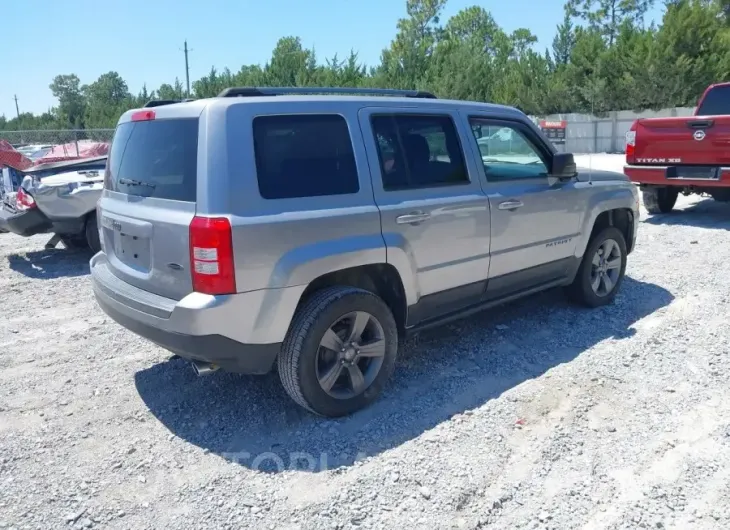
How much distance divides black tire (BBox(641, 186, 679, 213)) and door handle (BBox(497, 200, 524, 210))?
6.33 m

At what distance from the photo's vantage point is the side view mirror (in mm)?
4695

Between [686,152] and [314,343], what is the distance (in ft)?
24.9

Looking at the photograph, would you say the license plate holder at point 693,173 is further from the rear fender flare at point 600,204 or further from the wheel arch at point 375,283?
the wheel arch at point 375,283

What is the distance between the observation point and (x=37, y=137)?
2600 cm

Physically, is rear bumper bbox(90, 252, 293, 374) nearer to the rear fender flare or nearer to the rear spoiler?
the rear fender flare

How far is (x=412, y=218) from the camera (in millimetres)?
3807

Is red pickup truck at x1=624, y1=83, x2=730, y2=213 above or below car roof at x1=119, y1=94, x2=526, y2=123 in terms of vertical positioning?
below

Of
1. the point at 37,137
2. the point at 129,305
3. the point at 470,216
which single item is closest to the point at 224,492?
the point at 129,305

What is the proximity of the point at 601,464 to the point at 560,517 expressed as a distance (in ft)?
1.75

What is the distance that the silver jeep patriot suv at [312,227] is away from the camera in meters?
3.15

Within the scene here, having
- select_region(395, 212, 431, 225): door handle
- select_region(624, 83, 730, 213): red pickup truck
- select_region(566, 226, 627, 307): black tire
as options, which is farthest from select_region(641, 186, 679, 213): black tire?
select_region(395, 212, 431, 225): door handle

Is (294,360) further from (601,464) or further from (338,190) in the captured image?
(601,464)

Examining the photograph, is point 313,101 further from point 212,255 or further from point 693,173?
point 693,173

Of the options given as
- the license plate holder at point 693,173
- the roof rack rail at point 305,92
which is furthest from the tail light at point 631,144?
the roof rack rail at point 305,92
